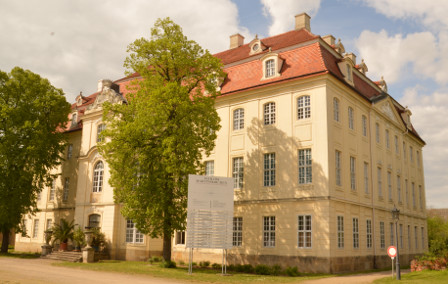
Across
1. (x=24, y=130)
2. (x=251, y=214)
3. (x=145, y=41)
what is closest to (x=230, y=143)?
(x=251, y=214)

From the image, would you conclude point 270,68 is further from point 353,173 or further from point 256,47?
point 353,173

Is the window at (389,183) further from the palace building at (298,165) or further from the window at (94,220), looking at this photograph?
the window at (94,220)

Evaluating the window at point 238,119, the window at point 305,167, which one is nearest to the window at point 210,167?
the window at point 238,119

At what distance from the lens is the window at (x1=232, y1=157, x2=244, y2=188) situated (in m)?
26.9

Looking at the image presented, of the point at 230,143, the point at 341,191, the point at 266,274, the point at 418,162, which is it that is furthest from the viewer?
the point at 418,162

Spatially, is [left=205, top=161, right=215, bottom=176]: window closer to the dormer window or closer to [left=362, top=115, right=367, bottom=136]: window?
the dormer window

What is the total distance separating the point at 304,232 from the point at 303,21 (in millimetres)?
16603

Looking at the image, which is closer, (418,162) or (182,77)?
(182,77)

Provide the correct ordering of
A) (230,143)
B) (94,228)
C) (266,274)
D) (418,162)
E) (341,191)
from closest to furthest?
(266,274), (341,191), (230,143), (94,228), (418,162)

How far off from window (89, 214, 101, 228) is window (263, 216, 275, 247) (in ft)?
43.8

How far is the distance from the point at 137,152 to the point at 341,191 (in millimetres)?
11826

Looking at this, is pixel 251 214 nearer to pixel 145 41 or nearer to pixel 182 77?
pixel 182 77

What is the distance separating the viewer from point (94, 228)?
3044 centimetres

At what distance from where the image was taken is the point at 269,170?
1011 inches
